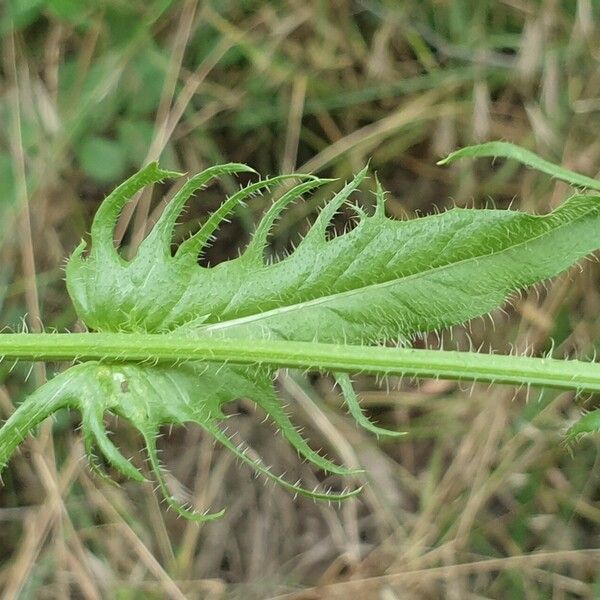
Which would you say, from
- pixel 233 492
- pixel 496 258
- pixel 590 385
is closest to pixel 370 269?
pixel 496 258

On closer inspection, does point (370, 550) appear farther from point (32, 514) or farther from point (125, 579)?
point (32, 514)

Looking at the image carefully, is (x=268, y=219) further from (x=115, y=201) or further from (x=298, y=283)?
(x=115, y=201)

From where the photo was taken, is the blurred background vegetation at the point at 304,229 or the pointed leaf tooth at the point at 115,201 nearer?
the pointed leaf tooth at the point at 115,201

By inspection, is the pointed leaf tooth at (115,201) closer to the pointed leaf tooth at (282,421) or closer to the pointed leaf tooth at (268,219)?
the pointed leaf tooth at (268,219)

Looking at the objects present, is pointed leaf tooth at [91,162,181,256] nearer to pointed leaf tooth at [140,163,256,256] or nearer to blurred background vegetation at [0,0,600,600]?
pointed leaf tooth at [140,163,256,256]

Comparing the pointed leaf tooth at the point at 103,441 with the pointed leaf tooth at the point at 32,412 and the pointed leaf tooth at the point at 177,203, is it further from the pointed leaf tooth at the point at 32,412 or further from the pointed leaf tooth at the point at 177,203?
the pointed leaf tooth at the point at 177,203

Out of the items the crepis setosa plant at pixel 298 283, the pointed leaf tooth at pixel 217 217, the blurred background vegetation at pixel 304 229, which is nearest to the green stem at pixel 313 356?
the crepis setosa plant at pixel 298 283

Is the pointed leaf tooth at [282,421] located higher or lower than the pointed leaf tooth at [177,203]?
lower

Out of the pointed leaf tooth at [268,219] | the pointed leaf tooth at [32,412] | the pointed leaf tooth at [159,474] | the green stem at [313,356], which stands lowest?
the pointed leaf tooth at [159,474]

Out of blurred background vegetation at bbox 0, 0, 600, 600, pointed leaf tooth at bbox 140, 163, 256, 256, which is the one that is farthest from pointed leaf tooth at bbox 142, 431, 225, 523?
blurred background vegetation at bbox 0, 0, 600, 600
